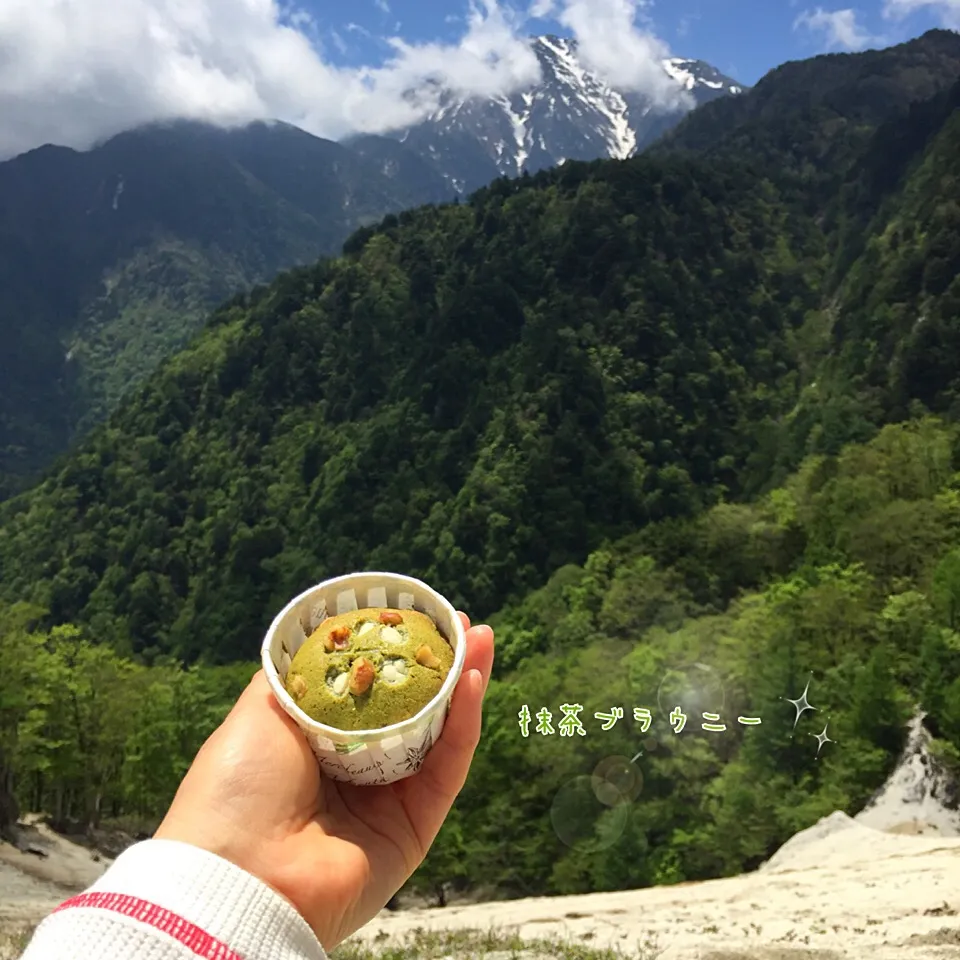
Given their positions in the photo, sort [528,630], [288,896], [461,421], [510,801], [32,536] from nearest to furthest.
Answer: [288,896]
[510,801]
[528,630]
[461,421]
[32,536]

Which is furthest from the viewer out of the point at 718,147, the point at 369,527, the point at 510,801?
the point at 718,147

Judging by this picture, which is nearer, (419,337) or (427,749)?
(427,749)

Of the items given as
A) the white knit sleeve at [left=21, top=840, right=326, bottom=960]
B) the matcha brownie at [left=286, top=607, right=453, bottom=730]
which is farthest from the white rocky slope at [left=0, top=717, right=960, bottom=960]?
the white knit sleeve at [left=21, top=840, right=326, bottom=960]

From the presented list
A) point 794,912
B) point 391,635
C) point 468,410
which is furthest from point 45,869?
point 468,410

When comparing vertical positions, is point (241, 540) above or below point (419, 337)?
below

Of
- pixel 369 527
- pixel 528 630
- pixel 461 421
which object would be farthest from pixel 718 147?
pixel 528 630

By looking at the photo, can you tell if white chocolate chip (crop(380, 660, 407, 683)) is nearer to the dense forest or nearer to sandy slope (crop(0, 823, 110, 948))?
sandy slope (crop(0, 823, 110, 948))

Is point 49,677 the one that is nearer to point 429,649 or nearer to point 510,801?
point 510,801

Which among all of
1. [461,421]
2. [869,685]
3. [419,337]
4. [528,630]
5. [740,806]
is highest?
[419,337]

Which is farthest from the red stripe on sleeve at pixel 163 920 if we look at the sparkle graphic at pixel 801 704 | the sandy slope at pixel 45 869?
the sparkle graphic at pixel 801 704
